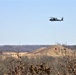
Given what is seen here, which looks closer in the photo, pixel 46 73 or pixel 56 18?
pixel 46 73

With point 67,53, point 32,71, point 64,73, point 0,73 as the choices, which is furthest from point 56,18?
point 32,71

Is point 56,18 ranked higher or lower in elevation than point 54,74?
higher

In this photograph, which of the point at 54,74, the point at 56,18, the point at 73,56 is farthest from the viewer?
the point at 56,18

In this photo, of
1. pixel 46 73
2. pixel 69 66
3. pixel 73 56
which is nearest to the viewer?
pixel 46 73

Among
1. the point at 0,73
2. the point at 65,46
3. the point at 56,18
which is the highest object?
the point at 56,18

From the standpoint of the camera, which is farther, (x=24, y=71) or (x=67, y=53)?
(x=67, y=53)

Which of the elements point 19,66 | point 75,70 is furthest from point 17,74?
point 75,70

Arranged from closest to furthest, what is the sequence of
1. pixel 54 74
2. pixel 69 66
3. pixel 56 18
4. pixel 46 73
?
pixel 46 73 → pixel 69 66 → pixel 54 74 → pixel 56 18

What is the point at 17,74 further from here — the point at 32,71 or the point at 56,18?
the point at 56,18

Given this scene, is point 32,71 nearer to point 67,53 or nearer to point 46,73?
point 46,73
